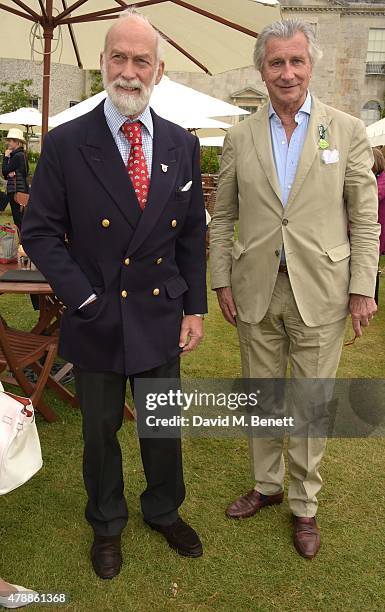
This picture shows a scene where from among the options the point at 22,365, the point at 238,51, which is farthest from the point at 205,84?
the point at 22,365

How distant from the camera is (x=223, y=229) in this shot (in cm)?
303

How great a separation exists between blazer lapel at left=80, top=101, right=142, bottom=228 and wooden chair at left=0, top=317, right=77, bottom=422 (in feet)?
4.84

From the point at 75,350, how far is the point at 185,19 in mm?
3576

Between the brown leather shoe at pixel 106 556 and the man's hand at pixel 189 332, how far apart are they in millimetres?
948

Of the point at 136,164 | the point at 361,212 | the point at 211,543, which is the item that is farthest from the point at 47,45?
the point at 211,543

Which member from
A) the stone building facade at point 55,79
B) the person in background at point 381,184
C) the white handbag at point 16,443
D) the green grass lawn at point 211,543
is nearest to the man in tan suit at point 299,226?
the green grass lawn at point 211,543

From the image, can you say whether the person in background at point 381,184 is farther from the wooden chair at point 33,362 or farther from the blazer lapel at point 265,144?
the blazer lapel at point 265,144

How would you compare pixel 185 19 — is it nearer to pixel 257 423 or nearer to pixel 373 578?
pixel 257 423

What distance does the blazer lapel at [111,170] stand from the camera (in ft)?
7.50

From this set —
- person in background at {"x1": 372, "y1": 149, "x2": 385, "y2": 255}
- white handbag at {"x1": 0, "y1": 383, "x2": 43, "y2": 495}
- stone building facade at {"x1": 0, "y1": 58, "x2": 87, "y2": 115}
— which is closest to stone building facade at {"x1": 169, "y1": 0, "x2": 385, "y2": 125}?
stone building facade at {"x1": 0, "y1": 58, "x2": 87, "y2": 115}

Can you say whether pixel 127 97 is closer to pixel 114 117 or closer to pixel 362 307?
pixel 114 117

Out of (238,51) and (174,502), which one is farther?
(238,51)

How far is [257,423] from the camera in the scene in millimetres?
3205

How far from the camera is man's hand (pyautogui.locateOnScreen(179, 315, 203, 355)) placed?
269 cm
